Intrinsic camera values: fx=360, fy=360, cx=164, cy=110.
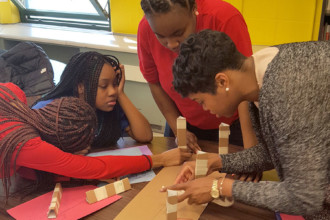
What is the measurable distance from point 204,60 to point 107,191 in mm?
591

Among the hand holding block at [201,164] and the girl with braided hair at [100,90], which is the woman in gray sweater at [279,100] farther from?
the girl with braided hair at [100,90]

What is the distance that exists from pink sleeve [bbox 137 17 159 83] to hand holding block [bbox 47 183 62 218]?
2.15 feet

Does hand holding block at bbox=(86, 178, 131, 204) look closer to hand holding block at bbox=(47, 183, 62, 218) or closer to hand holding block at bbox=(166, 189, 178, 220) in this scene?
hand holding block at bbox=(47, 183, 62, 218)

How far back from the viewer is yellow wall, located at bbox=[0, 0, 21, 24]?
384 cm

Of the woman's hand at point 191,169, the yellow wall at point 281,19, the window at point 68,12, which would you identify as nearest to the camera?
the woman's hand at point 191,169

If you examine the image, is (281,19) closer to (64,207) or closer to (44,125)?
(44,125)

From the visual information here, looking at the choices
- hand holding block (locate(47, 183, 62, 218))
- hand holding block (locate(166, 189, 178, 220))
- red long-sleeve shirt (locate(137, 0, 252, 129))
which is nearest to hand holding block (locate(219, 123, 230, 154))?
red long-sleeve shirt (locate(137, 0, 252, 129))

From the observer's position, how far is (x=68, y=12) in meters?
3.74

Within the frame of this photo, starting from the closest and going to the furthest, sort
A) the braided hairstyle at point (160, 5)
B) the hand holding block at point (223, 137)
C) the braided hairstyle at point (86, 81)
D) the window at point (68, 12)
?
the braided hairstyle at point (160, 5) → the hand holding block at point (223, 137) → the braided hairstyle at point (86, 81) → the window at point (68, 12)

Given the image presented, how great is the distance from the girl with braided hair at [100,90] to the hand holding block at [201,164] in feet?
1.61

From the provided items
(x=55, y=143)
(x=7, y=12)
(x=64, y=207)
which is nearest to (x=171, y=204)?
(x=64, y=207)

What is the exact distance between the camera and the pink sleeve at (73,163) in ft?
3.97

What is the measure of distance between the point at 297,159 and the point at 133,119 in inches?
42.7

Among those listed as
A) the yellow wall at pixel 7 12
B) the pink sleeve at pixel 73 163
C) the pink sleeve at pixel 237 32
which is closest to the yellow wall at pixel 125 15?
the yellow wall at pixel 7 12
